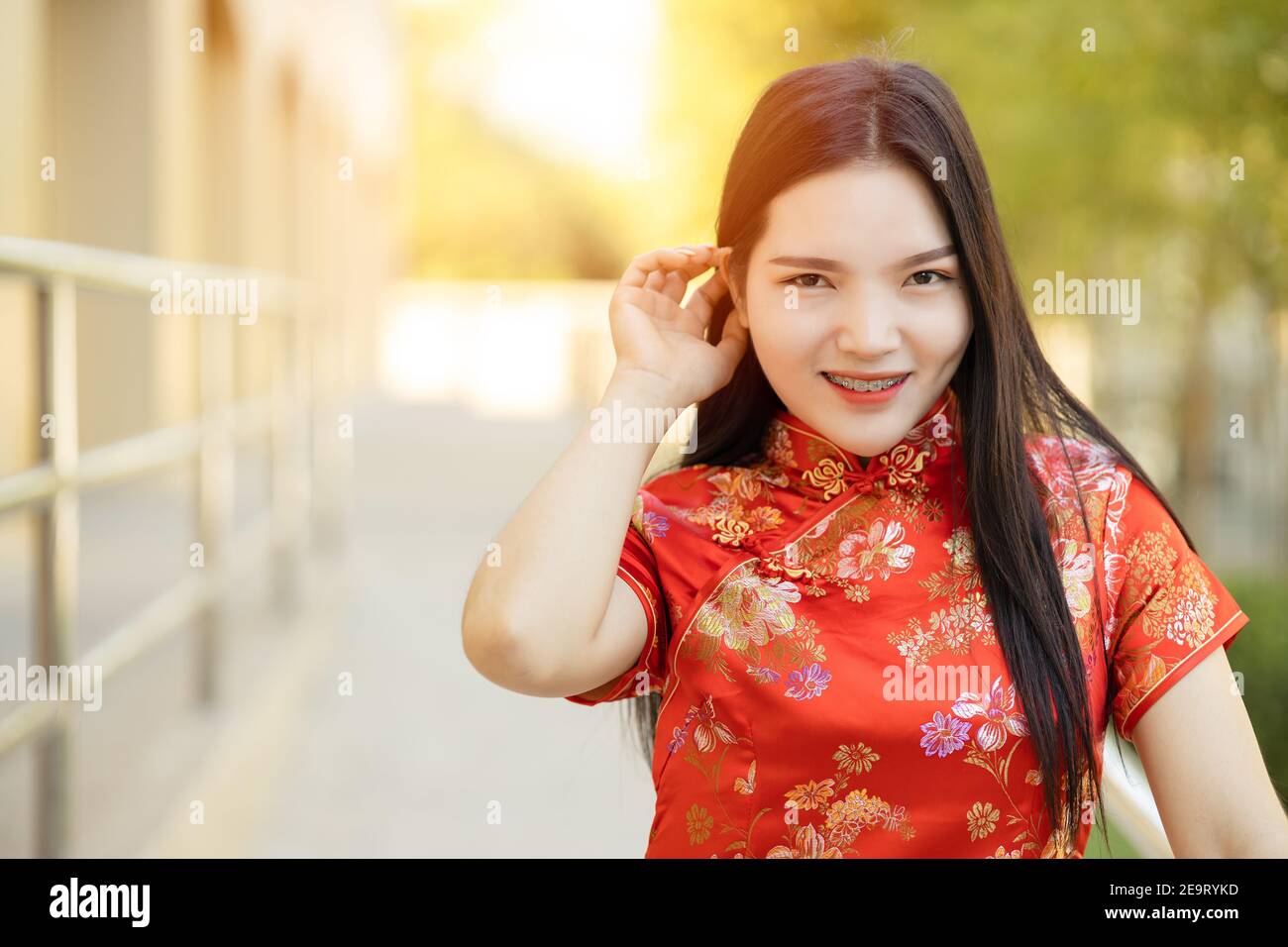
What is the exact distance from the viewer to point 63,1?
6672mm

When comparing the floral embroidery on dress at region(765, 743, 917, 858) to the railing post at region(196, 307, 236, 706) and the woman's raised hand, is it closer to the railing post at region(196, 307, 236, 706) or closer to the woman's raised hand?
the woman's raised hand

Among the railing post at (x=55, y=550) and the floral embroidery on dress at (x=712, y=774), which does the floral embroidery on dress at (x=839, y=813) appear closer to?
the floral embroidery on dress at (x=712, y=774)

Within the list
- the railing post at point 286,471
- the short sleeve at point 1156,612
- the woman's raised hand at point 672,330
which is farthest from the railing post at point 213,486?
the short sleeve at point 1156,612

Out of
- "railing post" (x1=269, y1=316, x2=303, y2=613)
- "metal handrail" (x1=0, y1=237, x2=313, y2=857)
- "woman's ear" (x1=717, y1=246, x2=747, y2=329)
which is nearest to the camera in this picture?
"woman's ear" (x1=717, y1=246, x2=747, y2=329)

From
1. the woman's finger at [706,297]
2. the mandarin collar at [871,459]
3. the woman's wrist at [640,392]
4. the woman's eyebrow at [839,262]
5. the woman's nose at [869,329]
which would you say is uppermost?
the woman's eyebrow at [839,262]

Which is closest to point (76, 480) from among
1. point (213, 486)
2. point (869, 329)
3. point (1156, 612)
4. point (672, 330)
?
point (213, 486)

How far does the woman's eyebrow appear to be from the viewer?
124cm

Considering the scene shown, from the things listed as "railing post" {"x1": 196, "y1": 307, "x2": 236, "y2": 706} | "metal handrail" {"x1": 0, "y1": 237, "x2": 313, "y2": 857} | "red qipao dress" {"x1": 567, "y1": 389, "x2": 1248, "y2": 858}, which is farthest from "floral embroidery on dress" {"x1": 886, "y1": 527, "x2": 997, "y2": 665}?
"railing post" {"x1": 196, "y1": 307, "x2": 236, "y2": 706}

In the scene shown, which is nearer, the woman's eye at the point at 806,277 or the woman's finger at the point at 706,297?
the woman's eye at the point at 806,277

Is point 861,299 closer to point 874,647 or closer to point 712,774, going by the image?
point 874,647

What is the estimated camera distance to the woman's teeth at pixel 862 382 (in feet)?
4.19

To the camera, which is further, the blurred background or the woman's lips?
the blurred background

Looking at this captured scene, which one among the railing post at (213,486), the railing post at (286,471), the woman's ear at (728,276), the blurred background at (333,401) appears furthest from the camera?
the railing post at (286,471)
